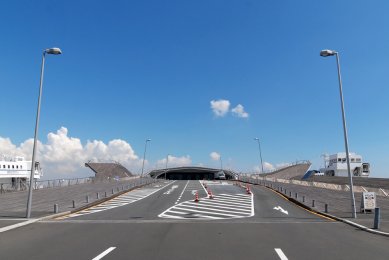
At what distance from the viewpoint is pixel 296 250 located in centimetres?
1147

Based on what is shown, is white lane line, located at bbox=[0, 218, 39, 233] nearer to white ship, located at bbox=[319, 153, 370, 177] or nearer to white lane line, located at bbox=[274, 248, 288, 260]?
white lane line, located at bbox=[274, 248, 288, 260]

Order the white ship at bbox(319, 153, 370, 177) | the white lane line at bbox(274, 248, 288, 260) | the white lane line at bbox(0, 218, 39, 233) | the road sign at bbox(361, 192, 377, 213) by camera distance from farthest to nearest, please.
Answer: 1. the white ship at bbox(319, 153, 370, 177)
2. the road sign at bbox(361, 192, 377, 213)
3. the white lane line at bbox(0, 218, 39, 233)
4. the white lane line at bbox(274, 248, 288, 260)

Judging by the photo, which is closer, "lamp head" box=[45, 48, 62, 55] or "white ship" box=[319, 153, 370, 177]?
"lamp head" box=[45, 48, 62, 55]

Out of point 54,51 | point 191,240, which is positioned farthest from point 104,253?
point 54,51

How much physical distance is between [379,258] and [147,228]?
9212 mm

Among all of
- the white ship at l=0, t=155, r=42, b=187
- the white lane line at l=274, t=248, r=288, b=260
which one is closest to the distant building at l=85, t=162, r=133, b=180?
the white ship at l=0, t=155, r=42, b=187

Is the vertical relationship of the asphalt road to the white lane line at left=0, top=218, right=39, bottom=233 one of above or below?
below

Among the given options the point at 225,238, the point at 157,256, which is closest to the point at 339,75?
the point at 225,238

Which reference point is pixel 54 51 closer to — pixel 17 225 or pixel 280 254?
pixel 17 225

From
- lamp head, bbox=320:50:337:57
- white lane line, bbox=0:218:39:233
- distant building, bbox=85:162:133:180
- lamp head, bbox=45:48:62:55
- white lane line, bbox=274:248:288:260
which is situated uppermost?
distant building, bbox=85:162:133:180

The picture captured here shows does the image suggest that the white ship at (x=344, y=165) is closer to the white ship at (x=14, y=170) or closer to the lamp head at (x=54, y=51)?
the white ship at (x=14, y=170)

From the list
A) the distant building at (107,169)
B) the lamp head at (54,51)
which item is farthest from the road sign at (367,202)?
the distant building at (107,169)

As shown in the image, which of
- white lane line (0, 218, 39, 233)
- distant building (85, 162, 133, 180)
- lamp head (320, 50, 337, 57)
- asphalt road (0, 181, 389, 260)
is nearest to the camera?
asphalt road (0, 181, 389, 260)

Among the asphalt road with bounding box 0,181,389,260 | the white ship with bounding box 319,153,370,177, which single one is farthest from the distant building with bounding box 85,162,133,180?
the asphalt road with bounding box 0,181,389,260
